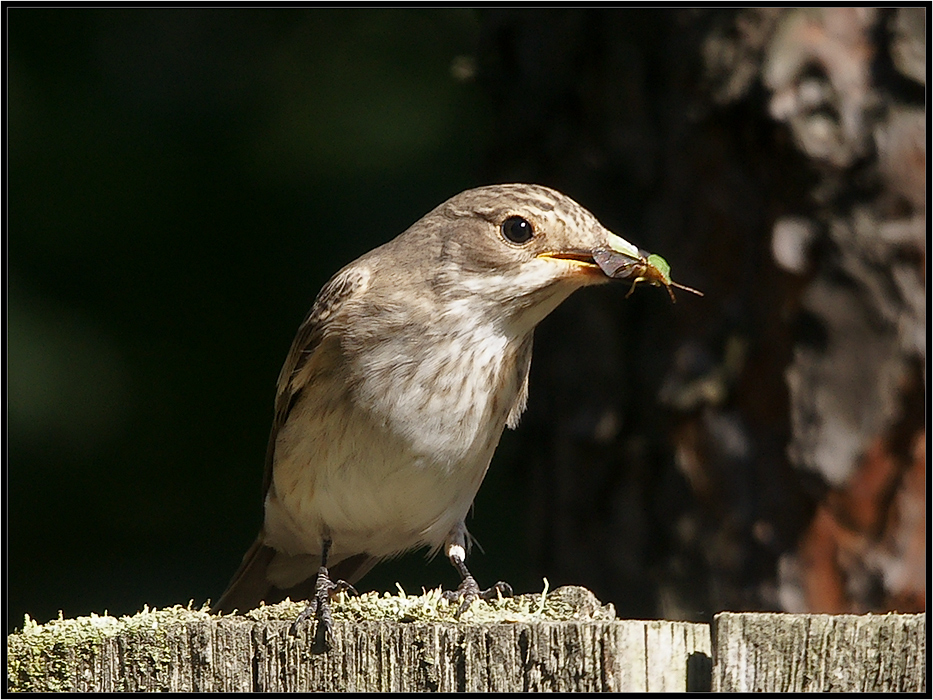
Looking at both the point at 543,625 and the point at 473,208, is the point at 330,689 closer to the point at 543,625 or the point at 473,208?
the point at 543,625

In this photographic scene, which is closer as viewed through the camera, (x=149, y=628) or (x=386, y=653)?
(x=386, y=653)

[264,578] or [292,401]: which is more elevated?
[292,401]

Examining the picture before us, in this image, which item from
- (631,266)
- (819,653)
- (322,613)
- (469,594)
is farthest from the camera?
(631,266)

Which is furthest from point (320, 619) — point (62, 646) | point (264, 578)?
point (264, 578)

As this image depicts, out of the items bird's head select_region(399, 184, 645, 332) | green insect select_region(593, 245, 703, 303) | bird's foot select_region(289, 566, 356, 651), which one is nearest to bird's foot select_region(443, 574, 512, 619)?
bird's foot select_region(289, 566, 356, 651)

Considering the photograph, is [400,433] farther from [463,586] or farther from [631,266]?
[631,266]

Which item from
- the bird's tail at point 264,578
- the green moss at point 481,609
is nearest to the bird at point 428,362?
the bird's tail at point 264,578

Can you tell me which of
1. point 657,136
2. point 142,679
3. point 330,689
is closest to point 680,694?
point 330,689
